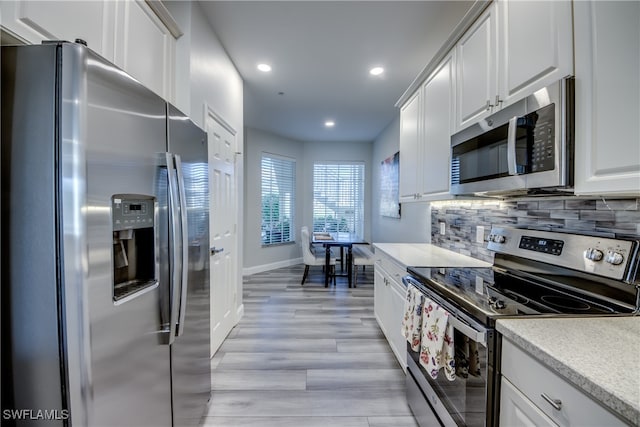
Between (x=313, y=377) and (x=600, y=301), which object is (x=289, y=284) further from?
(x=600, y=301)

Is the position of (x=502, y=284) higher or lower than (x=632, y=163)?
lower

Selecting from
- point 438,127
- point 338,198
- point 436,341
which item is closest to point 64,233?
point 436,341

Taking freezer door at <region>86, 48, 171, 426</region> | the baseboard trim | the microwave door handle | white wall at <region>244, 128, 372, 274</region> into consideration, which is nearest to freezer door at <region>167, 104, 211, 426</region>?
freezer door at <region>86, 48, 171, 426</region>

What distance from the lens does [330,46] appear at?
2.63 meters

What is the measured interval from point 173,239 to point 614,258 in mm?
1694

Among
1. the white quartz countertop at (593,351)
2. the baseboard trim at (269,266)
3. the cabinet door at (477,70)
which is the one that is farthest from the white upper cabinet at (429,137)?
the baseboard trim at (269,266)

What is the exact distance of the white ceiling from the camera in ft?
7.02

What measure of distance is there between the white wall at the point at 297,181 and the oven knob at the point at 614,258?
495 cm

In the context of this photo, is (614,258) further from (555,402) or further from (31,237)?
(31,237)

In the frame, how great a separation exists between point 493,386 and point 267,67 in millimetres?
3141

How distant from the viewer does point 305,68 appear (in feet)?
10.0

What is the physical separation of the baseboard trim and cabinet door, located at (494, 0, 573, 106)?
191 inches

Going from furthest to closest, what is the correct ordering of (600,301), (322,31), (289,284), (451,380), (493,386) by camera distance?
(289,284) < (322,31) < (451,380) < (600,301) < (493,386)

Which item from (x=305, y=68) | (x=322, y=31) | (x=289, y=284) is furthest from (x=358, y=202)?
(x=322, y=31)
